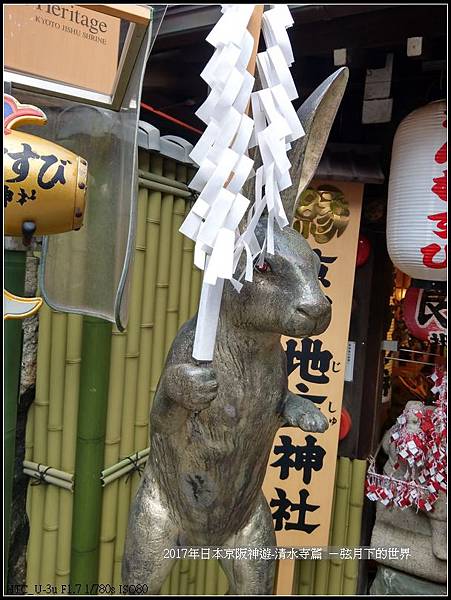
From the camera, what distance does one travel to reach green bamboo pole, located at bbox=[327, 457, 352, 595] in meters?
3.00

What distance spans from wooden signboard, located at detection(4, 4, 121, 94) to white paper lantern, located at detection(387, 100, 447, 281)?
4.91ft

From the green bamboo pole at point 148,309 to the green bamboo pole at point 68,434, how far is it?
323 millimetres

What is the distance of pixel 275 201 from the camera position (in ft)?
3.81

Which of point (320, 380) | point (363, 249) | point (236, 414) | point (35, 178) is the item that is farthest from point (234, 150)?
point (363, 249)

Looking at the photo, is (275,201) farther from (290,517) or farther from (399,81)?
(399,81)

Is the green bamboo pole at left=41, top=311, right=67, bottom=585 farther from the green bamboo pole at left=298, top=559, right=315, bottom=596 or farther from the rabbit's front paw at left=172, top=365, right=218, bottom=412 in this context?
the green bamboo pole at left=298, top=559, right=315, bottom=596

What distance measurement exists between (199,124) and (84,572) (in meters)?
2.49

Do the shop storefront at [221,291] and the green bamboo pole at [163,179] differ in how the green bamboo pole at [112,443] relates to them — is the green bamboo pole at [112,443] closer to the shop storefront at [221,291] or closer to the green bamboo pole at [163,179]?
the shop storefront at [221,291]

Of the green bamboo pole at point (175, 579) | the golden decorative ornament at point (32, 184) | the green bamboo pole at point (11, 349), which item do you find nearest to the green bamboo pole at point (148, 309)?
the green bamboo pole at point (175, 579)

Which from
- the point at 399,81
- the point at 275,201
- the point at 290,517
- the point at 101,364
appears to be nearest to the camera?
the point at 275,201

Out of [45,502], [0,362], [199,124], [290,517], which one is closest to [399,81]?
[199,124]

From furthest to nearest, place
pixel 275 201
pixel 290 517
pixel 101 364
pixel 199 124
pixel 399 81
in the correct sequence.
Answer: pixel 199 124, pixel 399 81, pixel 290 517, pixel 101 364, pixel 275 201

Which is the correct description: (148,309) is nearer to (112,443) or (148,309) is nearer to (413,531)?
(112,443)

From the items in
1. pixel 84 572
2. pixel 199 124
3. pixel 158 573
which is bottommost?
pixel 84 572
